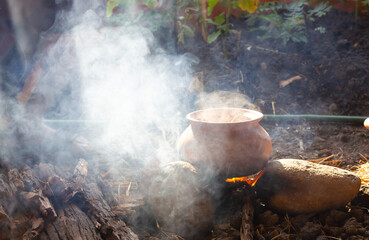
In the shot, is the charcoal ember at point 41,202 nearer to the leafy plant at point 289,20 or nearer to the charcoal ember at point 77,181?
the charcoal ember at point 77,181

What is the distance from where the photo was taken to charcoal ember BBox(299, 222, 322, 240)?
5.75 ft

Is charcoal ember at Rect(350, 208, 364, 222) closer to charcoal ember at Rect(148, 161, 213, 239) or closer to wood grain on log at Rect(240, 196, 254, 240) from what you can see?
wood grain on log at Rect(240, 196, 254, 240)

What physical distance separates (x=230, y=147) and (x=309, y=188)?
2.00 ft

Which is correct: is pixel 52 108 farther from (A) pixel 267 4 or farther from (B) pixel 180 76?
(A) pixel 267 4

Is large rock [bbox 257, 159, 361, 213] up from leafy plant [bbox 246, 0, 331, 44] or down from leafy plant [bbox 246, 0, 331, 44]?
down

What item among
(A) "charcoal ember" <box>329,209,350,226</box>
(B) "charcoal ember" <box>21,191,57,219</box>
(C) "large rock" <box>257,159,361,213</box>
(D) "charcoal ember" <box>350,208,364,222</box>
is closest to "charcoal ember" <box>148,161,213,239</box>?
(C) "large rock" <box>257,159,361,213</box>

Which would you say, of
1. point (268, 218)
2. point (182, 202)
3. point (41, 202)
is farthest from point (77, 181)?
point (268, 218)

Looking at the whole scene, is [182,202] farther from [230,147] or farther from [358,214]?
[358,214]

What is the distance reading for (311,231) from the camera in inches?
69.2

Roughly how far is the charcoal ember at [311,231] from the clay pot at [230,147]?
1.72 ft

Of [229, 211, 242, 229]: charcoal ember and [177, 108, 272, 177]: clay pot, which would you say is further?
[177, 108, 272, 177]: clay pot

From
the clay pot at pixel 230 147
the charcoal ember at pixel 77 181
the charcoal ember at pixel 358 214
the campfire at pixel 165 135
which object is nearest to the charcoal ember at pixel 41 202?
the campfire at pixel 165 135

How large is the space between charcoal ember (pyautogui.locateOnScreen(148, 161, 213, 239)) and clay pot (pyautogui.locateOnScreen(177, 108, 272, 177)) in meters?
0.16

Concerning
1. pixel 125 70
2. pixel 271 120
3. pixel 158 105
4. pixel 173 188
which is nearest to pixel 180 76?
pixel 158 105
